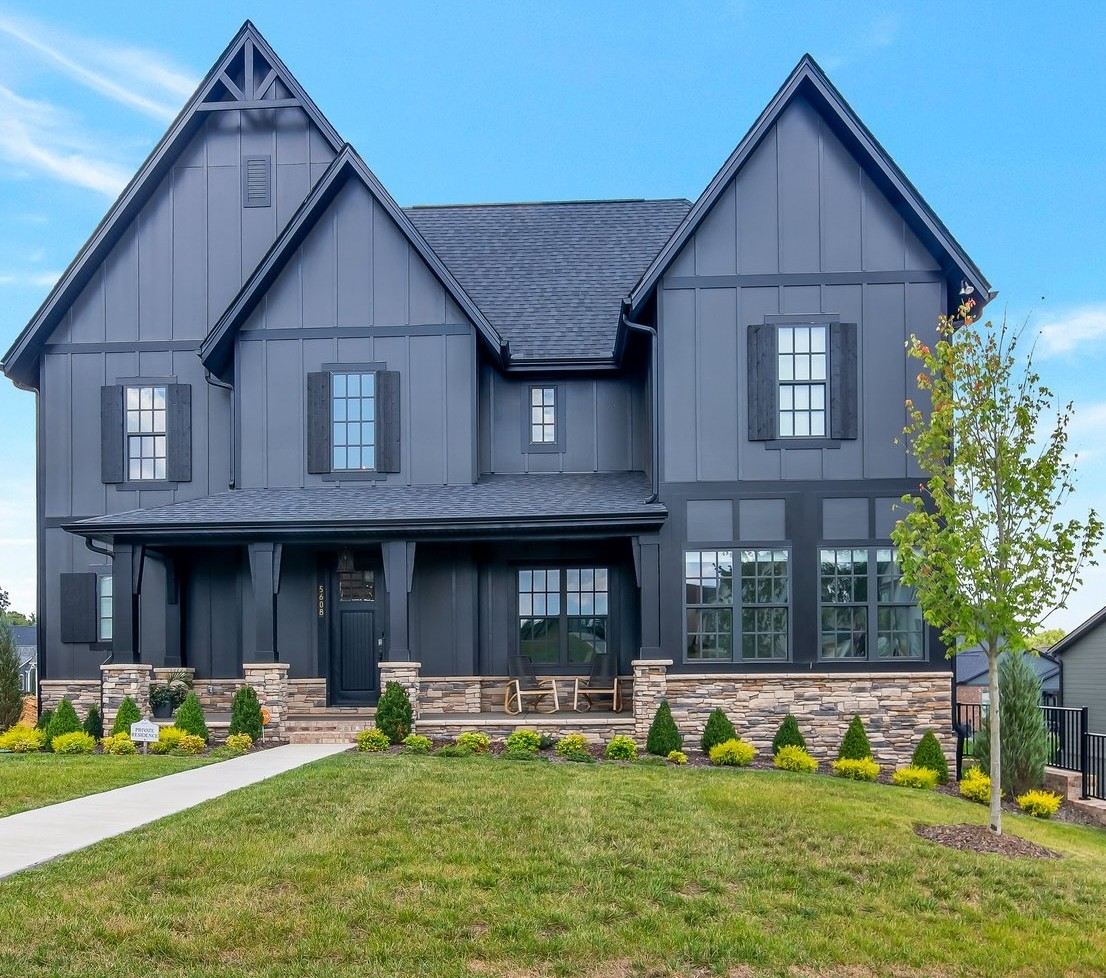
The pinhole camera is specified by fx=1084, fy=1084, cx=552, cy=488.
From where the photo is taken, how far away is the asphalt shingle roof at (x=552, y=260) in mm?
17797

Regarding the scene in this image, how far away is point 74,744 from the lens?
1468 centimetres

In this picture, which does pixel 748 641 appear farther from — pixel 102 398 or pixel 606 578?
pixel 102 398

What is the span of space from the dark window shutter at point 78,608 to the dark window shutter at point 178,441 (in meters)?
2.16

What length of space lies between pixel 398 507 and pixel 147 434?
5.15m

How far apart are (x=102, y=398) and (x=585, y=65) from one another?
12.8 metres

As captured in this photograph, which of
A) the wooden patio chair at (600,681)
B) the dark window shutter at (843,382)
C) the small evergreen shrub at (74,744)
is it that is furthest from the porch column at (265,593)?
the dark window shutter at (843,382)

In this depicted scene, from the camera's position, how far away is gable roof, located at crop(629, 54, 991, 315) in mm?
14961

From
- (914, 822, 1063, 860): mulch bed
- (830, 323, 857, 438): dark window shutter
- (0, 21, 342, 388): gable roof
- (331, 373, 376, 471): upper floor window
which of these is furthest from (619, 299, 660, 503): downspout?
(914, 822, 1063, 860): mulch bed

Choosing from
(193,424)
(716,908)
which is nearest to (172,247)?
(193,424)

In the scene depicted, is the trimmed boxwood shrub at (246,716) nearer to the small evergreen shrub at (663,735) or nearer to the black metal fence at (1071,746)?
the small evergreen shrub at (663,735)

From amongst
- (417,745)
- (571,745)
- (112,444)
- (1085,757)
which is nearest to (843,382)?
(1085,757)

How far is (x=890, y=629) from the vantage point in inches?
594

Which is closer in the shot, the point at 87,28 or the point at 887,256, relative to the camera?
the point at 887,256

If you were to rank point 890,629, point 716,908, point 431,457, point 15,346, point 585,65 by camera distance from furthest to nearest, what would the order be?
point 585,65
point 15,346
point 431,457
point 890,629
point 716,908
